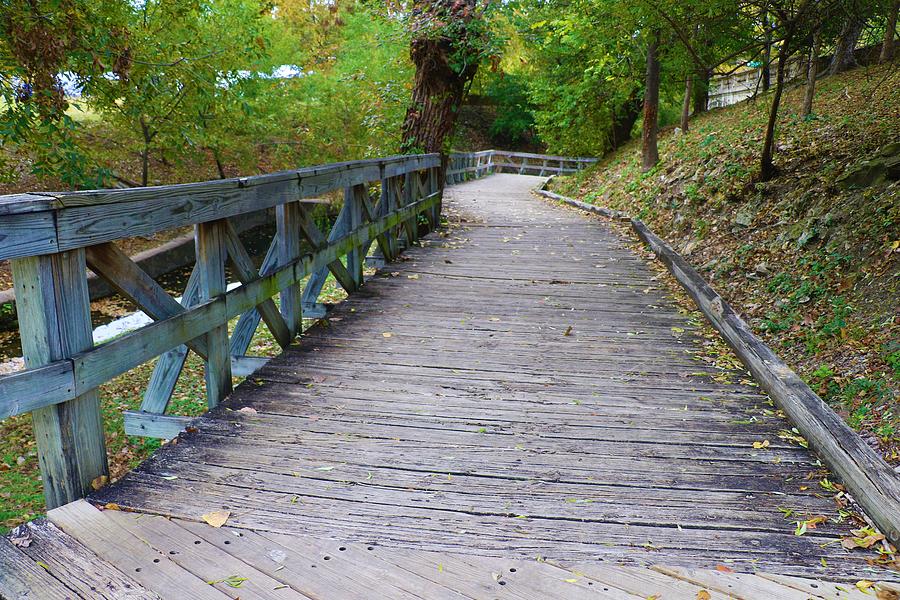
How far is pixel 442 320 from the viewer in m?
6.23

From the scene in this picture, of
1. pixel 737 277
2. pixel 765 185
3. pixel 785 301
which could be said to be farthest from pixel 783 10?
pixel 785 301

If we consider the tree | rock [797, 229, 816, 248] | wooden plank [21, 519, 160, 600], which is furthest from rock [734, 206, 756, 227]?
wooden plank [21, 519, 160, 600]

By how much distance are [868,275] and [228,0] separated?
1573 cm

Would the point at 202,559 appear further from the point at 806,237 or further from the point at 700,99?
the point at 700,99

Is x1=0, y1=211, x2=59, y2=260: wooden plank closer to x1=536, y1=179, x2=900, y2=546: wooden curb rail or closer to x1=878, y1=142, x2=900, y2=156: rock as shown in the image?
x1=536, y1=179, x2=900, y2=546: wooden curb rail

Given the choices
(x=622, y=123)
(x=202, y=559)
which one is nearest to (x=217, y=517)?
(x=202, y=559)

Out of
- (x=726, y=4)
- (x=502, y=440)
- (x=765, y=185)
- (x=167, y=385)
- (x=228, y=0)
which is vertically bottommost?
(x=502, y=440)

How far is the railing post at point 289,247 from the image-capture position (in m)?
5.19

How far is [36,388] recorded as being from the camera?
2.63 metres

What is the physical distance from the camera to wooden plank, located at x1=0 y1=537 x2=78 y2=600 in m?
2.36

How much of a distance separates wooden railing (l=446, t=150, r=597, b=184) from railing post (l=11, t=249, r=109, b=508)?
20816 millimetres

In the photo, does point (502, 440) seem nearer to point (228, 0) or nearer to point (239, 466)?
point (239, 466)

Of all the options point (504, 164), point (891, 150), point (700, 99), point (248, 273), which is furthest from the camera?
point (504, 164)

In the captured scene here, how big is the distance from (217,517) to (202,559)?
28cm
